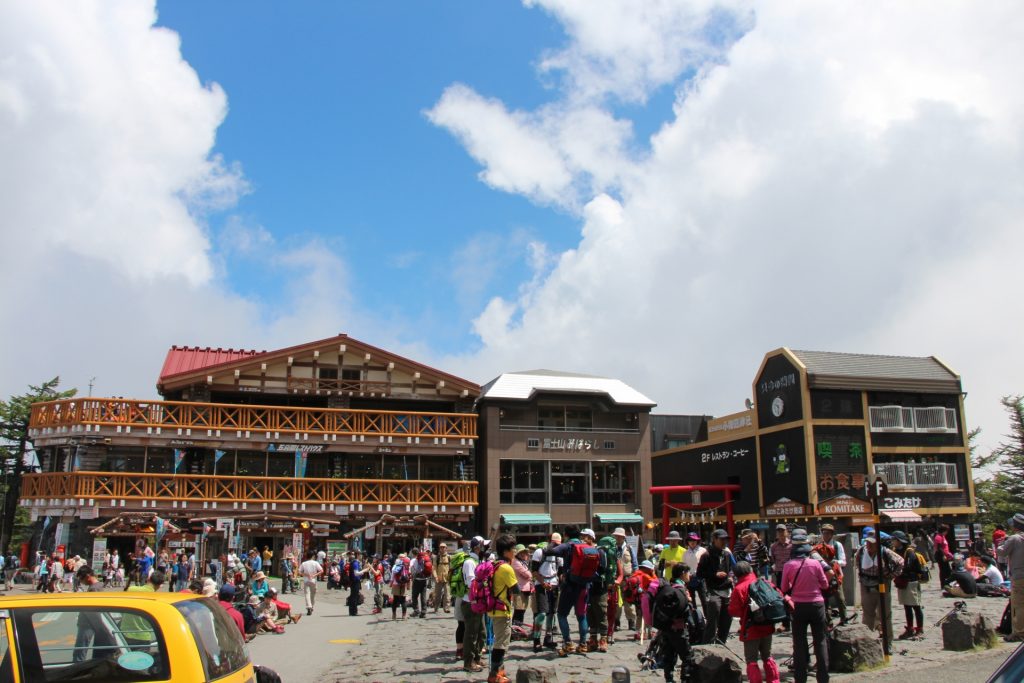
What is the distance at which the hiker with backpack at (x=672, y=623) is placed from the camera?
8750mm

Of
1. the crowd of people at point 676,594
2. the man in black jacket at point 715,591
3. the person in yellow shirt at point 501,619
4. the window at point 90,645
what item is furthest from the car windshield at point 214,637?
the man in black jacket at point 715,591

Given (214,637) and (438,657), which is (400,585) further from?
(214,637)

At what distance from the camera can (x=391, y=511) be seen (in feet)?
112

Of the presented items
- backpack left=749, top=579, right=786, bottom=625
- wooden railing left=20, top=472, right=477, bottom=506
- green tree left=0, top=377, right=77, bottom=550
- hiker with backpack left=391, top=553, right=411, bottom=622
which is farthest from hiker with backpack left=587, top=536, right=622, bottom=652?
green tree left=0, top=377, right=77, bottom=550

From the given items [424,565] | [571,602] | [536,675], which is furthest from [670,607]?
[424,565]

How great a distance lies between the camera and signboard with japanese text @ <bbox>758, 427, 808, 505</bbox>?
3369 centimetres

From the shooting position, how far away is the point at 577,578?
1114 centimetres

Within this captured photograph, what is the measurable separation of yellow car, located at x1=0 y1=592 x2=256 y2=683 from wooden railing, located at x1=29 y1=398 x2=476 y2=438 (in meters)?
29.1

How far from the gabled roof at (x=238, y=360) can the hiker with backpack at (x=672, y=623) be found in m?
28.0

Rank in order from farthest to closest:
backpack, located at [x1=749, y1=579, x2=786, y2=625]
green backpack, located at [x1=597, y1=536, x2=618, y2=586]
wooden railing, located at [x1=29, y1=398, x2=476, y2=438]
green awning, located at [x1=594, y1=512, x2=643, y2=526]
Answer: green awning, located at [x1=594, y1=512, x2=643, y2=526] < wooden railing, located at [x1=29, y1=398, x2=476, y2=438] < green backpack, located at [x1=597, y1=536, x2=618, y2=586] < backpack, located at [x1=749, y1=579, x2=786, y2=625]

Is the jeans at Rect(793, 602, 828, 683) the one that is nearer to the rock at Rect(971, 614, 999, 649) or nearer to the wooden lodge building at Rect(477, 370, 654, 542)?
the rock at Rect(971, 614, 999, 649)

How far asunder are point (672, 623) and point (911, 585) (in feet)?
17.6

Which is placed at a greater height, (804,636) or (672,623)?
(672,623)

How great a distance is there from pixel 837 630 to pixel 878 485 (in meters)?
2.63
